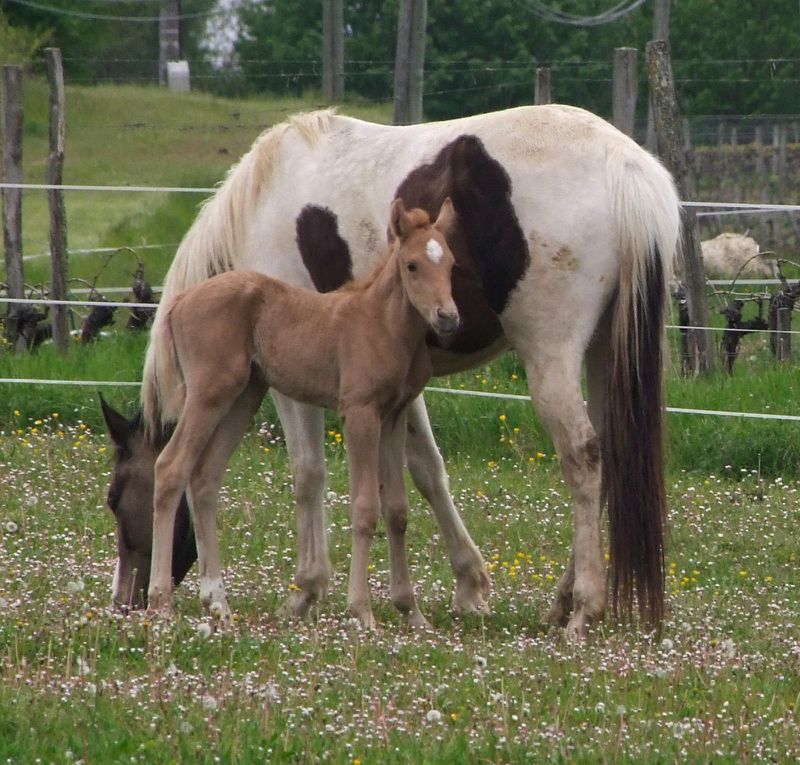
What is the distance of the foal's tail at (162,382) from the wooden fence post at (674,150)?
169 inches

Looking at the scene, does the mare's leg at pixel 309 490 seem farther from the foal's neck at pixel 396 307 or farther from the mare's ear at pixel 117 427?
the foal's neck at pixel 396 307

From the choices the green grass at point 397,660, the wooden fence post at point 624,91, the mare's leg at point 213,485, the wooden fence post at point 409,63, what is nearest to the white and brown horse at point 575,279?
the green grass at point 397,660

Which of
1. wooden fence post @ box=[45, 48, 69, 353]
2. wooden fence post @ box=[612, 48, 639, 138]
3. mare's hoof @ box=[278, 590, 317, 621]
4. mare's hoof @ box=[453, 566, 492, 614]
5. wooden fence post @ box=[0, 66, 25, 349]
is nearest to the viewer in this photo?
mare's hoof @ box=[278, 590, 317, 621]

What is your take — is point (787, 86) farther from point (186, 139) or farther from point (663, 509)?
point (663, 509)

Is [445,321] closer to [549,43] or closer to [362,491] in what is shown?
[362,491]

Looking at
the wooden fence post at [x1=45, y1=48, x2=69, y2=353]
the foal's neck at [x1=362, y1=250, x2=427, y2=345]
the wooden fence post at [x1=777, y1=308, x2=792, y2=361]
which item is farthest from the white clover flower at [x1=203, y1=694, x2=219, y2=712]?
the wooden fence post at [x1=777, y1=308, x2=792, y2=361]

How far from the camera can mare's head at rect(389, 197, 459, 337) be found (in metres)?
5.03

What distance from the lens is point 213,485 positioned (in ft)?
19.3

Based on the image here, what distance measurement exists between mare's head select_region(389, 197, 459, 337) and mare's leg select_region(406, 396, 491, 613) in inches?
46.2

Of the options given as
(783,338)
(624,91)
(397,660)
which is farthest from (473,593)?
(783,338)

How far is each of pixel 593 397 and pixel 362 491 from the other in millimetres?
1083

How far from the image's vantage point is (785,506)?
7730 mm

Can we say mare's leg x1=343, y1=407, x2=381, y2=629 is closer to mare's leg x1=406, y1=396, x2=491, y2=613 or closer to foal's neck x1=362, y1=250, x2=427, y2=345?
foal's neck x1=362, y1=250, x2=427, y2=345

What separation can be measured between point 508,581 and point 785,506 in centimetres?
197
